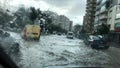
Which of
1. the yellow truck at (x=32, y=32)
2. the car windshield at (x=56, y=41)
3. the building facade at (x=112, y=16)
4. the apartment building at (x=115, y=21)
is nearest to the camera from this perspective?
the car windshield at (x=56, y=41)

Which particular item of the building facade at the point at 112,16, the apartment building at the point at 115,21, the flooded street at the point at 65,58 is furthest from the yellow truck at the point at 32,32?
the building facade at the point at 112,16

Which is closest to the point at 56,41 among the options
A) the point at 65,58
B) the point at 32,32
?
the point at 32,32

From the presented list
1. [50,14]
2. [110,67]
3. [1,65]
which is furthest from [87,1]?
[1,65]

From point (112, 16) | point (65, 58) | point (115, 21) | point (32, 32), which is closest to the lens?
point (65, 58)

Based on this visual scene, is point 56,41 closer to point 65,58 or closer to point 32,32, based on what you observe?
point 32,32

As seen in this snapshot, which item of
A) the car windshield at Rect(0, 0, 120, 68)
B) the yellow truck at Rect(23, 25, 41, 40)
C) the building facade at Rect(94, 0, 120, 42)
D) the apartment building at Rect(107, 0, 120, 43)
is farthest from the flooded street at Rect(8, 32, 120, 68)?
the building facade at Rect(94, 0, 120, 42)

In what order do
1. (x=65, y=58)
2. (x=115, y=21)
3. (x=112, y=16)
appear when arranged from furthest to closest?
(x=112, y=16) < (x=115, y=21) < (x=65, y=58)

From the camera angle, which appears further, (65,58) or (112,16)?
(112,16)

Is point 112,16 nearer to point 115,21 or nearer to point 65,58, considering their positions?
point 115,21

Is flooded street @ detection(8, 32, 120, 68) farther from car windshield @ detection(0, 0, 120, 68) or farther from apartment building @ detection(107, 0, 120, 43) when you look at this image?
apartment building @ detection(107, 0, 120, 43)

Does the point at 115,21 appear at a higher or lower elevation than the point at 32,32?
higher

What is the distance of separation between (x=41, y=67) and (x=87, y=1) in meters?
131

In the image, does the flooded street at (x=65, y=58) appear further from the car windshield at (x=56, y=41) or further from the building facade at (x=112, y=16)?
the building facade at (x=112, y=16)

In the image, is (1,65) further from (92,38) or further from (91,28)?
(91,28)
